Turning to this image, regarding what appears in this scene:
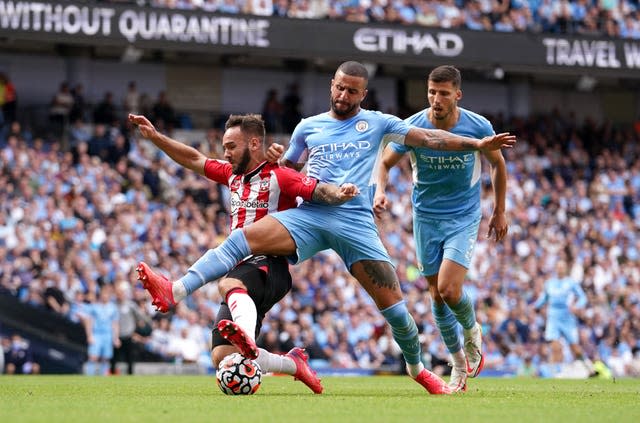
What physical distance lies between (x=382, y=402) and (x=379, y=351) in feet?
44.7

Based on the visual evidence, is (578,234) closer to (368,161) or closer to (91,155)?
(91,155)

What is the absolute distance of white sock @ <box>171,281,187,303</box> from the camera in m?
8.88

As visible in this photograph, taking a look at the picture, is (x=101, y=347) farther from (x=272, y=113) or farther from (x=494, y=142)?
(x=494, y=142)

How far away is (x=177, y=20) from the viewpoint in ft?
87.9

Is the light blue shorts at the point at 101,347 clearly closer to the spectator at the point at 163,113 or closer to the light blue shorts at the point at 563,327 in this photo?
the light blue shorts at the point at 563,327

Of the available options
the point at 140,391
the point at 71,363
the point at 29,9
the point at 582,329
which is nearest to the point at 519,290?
the point at 582,329

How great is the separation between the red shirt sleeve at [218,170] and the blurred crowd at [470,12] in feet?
56.7

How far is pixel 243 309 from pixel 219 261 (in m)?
0.45

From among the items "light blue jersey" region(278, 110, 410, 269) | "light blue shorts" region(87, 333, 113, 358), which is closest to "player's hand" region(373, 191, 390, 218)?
"light blue jersey" region(278, 110, 410, 269)

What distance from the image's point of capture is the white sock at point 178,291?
888 centimetres

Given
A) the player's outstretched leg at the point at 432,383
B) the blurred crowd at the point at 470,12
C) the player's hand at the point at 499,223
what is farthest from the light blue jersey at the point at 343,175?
the blurred crowd at the point at 470,12

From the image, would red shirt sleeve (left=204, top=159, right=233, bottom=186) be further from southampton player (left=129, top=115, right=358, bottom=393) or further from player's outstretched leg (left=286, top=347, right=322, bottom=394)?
player's outstretched leg (left=286, top=347, right=322, bottom=394)

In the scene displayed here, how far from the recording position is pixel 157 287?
8.78 m

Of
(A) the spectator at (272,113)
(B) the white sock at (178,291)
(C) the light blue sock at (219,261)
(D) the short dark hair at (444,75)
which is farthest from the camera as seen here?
(A) the spectator at (272,113)
